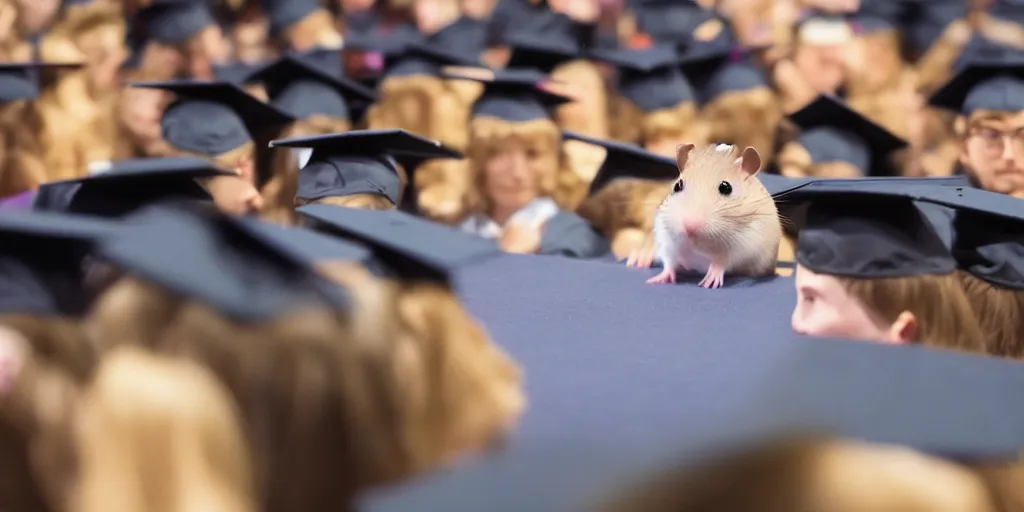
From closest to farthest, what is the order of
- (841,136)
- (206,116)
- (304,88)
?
(206,116) < (841,136) < (304,88)

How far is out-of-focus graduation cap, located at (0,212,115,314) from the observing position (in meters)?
0.90

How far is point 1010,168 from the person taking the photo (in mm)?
2496

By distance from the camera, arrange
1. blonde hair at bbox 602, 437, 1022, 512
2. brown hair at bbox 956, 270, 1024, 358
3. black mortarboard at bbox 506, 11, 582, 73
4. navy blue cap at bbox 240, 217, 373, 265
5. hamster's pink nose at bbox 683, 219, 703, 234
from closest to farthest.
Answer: blonde hair at bbox 602, 437, 1022, 512
navy blue cap at bbox 240, 217, 373, 265
brown hair at bbox 956, 270, 1024, 358
hamster's pink nose at bbox 683, 219, 703, 234
black mortarboard at bbox 506, 11, 582, 73

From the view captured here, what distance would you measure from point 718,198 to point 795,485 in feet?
4.01

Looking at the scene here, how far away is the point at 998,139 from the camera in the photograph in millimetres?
2531

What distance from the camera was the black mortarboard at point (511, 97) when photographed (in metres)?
2.86

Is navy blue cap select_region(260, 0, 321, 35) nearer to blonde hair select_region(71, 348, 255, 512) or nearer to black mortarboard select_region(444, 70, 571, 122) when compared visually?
black mortarboard select_region(444, 70, 571, 122)

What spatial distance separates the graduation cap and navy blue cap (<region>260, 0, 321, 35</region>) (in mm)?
2463

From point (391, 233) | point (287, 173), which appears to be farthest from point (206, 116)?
point (391, 233)

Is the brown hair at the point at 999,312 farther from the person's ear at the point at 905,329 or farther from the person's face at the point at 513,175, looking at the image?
the person's face at the point at 513,175

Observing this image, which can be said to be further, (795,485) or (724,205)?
(724,205)

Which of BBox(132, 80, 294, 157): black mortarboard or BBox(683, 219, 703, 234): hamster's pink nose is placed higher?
BBox(132, 80, 294, 157): black mortarboard

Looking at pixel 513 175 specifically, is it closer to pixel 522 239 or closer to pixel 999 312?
pixel 522 239

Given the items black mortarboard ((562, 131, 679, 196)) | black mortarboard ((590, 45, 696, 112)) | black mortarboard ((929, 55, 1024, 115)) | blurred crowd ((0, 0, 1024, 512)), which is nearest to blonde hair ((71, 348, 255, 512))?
blurred crowd ((0, 0, 1024, 512))
